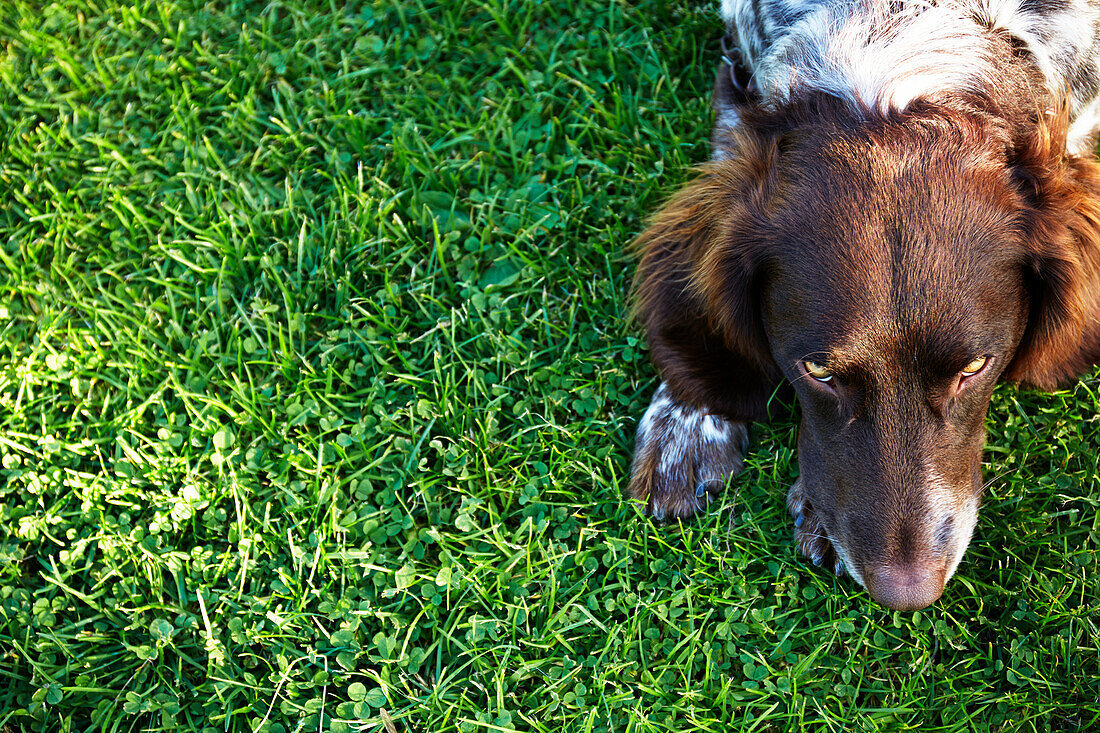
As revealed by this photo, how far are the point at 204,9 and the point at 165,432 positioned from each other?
2127 mm

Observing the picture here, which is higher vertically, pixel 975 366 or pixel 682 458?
pixel 975 366

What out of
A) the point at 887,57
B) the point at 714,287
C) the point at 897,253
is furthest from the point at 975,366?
the point at 887,57

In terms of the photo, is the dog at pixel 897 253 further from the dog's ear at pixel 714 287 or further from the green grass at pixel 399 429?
the green grass at pixel 399 429

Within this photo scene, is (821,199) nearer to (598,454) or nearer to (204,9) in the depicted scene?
(598,454)

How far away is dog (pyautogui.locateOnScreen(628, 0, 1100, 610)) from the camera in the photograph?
2199 mm

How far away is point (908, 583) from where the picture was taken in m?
2.43

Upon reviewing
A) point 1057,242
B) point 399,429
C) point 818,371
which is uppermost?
point 1057,242

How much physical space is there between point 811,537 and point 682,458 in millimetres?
501

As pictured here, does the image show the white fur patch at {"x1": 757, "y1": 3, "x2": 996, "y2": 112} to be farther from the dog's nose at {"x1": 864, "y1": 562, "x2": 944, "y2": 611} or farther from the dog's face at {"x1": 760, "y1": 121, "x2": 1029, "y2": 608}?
the dog's nose at {"x1": 864, "y1": 562, "x2": 944, "y2": 611}

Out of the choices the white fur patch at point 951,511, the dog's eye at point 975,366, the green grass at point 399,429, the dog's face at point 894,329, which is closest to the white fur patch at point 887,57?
the dog's face at point 894,329

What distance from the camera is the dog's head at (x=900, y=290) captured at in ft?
7.16

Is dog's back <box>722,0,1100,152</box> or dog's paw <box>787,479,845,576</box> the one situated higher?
dog's back <box>722,0,1100,152</box>

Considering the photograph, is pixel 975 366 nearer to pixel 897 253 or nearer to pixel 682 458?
pixel 897 253

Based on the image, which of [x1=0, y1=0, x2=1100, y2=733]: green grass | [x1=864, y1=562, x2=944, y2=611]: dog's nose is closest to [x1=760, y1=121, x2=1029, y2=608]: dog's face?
[x1=864, y1=562, x2=944, y2=611]: dog's nose
